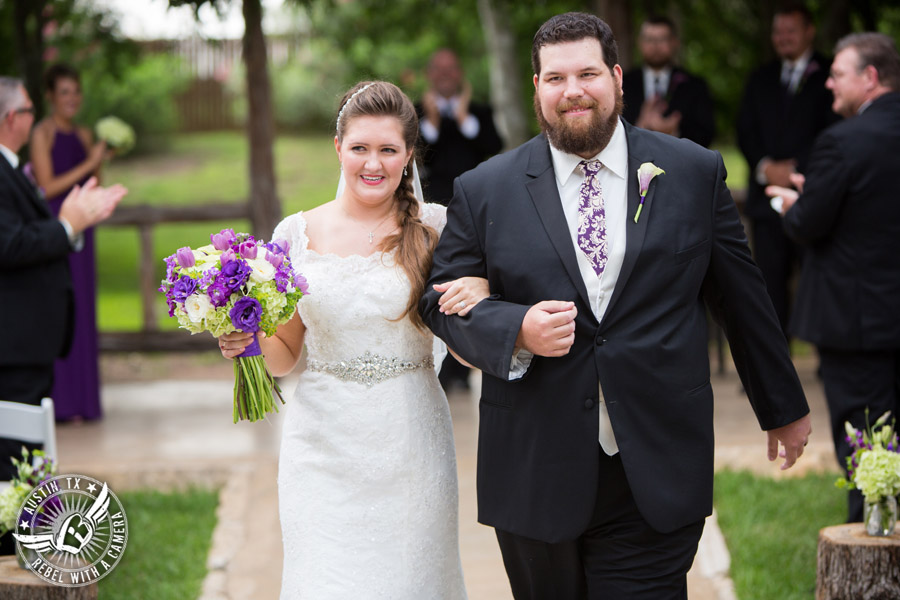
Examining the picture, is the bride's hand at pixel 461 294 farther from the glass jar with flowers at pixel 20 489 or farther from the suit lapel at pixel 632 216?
the glass jar with flowers at pixel 20 489

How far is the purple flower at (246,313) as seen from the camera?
3.55 metres

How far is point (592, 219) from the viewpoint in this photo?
3.49m

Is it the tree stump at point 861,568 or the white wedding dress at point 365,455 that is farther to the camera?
the tree stump at point 861,568

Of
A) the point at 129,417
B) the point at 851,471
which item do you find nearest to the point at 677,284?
the point at 851,471

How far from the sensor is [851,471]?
4621 mm

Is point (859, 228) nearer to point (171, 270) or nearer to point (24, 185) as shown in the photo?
point (171, 270)

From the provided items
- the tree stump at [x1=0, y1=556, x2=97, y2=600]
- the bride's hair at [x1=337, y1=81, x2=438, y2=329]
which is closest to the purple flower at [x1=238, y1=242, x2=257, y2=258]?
the bride's hair at [x1=337, y1=81, x2=438, y2=329]

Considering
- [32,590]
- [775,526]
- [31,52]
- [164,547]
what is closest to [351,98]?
[32,590]

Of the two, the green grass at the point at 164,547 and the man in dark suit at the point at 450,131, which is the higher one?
the man in dark suit at the point at 450,131

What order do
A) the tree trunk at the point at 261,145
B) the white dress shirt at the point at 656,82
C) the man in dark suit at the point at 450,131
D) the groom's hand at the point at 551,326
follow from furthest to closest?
1. the tree trunk at the point at 261,145
2. the man in dark suit at the point at 450,131
3. the white dress shirt at the point at 656,82
4. the groom's hand at the point at 551,326

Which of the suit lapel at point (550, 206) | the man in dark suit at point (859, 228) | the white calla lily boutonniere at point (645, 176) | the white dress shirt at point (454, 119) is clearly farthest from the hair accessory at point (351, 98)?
the white dress shirt at point (454, 119)

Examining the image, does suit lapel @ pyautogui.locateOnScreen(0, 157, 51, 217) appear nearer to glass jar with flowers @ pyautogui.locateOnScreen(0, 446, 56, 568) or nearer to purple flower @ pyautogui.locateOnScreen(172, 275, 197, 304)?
glass jar with flowers @ pyautogui.locateOnScreen(0, 446, 56, 568)

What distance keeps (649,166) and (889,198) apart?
225 cm

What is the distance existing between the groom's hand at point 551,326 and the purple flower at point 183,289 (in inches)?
41.2
